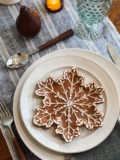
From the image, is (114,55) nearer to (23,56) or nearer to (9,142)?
(23,56)

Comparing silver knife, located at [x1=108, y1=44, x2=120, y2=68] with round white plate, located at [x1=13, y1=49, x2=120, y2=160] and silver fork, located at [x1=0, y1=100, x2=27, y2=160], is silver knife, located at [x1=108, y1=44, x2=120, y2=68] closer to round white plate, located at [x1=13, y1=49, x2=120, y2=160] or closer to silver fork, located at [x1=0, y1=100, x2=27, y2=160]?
round white plate, located at [x1=13, y1=49, x2=120, y2=160]

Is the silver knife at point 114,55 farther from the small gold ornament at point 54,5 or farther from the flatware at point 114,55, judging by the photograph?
the small gold ornament at point 54,5

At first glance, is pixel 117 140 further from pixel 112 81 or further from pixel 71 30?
pixel 71 30

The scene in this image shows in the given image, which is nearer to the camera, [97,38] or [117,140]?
[117,140]

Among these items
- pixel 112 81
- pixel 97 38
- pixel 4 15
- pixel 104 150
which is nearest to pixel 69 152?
pixel 104 150

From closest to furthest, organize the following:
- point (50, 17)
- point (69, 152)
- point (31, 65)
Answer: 1. point (69, 152)
2. point (31, 65)
3. point (50, 17)

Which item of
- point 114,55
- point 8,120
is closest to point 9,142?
point 8,120

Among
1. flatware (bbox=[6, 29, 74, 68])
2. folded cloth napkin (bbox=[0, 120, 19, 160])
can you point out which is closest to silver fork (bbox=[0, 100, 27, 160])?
folded cloth napkin (bbox=[0, 120, 19, 160])
